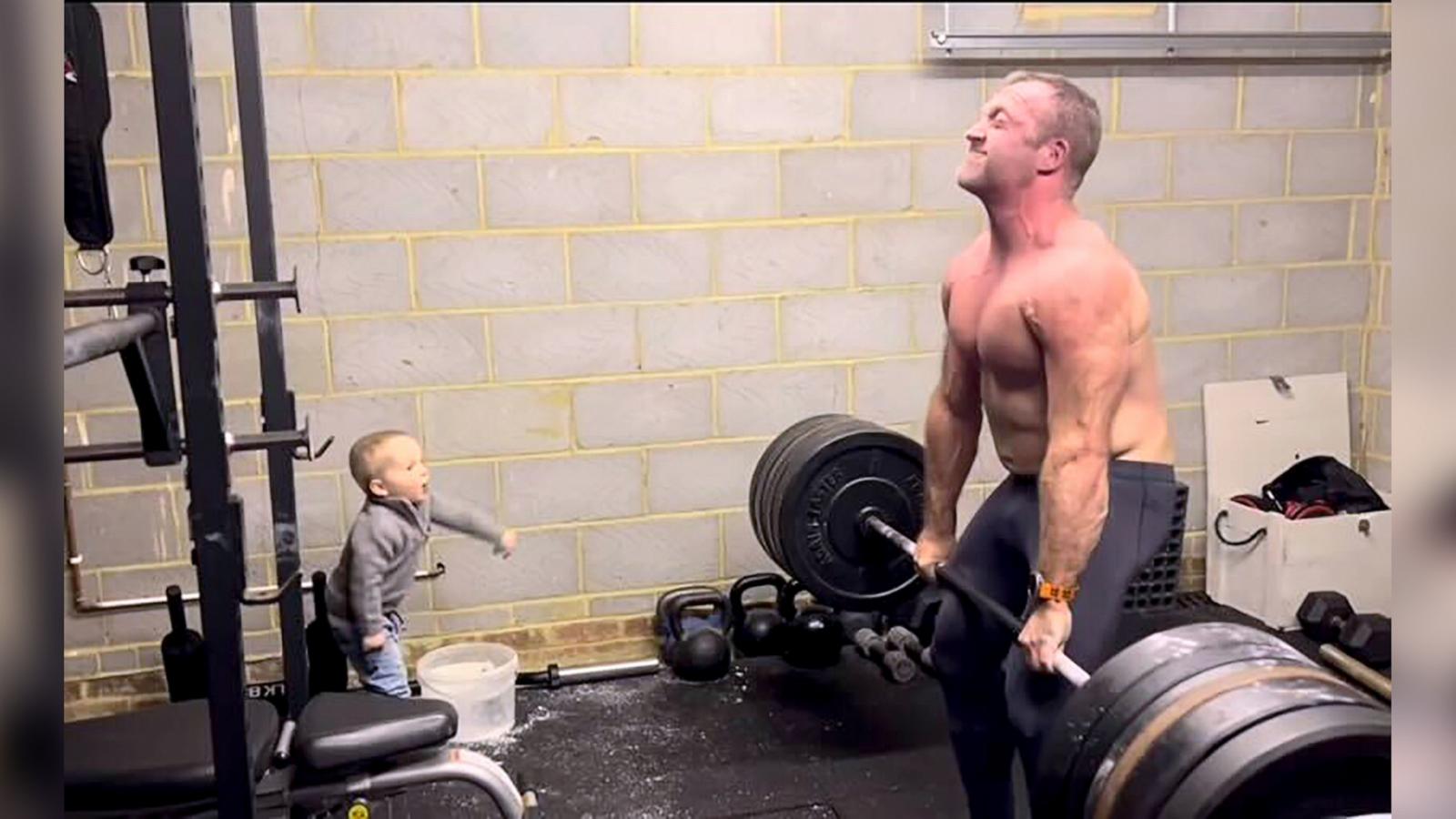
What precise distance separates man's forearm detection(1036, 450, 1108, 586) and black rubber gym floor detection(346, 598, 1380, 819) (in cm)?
53

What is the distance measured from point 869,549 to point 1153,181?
1234 millimetres

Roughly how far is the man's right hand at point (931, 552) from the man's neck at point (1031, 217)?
0.48 meters

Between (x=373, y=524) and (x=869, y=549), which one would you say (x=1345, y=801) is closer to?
(x=869, y=549)

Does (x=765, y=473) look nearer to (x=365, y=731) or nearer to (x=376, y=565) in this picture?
(x=376, y=565)

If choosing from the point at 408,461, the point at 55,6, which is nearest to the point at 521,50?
the point at 408,461

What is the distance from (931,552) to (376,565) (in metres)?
0.95

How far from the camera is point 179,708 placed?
1.62 m

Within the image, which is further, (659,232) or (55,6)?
(659,232)

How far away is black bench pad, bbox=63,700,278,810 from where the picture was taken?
4.49ft

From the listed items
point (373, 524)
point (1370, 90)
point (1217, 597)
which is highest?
point (1370, 90)

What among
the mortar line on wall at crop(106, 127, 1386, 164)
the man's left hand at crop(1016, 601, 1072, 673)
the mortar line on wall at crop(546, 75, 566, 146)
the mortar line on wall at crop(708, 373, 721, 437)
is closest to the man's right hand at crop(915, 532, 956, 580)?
the man's left hand at crop(1016, 601, 1072, 673)

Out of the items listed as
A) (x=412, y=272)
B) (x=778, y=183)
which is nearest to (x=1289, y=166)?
(x=778, y=183)

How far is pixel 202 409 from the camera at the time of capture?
4.41 ft

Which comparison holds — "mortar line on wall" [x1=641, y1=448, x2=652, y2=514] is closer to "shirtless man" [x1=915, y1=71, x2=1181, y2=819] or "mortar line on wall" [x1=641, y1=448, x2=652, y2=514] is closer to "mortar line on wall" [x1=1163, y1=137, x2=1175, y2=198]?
"shirtless man" [x1=915, y1=71, x2=1181, y2=819]
